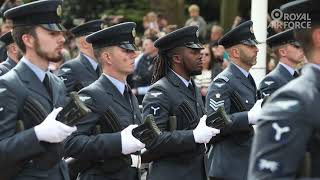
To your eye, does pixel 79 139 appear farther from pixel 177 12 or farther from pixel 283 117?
pixel 177 12

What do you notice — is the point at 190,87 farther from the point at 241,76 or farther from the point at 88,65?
the point at 88,65

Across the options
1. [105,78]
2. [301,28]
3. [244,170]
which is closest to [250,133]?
[244,170]

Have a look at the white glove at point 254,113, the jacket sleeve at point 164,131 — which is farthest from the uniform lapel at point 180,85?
the white glove at point 254,113

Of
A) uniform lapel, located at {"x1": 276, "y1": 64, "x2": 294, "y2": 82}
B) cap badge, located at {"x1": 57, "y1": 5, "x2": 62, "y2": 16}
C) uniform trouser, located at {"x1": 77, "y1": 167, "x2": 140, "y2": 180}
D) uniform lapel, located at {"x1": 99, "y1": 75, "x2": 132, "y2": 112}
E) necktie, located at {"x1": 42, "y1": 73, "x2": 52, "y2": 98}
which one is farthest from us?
uniform lapel, located at {"x1": 276, "y1": 64, "x2": 294, "y2": 82}

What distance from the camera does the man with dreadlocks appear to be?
6.75 meters

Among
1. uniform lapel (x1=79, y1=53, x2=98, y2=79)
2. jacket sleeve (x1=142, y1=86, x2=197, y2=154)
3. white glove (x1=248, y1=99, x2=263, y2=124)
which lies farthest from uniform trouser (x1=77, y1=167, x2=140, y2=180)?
uniform lapel (x1=79, y1=53, x2=98, y2=79)

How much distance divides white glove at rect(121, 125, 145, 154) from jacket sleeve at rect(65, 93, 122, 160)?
0.03 m

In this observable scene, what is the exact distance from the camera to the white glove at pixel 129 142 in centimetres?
608

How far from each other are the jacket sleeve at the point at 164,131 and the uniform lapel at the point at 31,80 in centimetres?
125

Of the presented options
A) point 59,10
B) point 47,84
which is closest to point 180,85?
point 59,10

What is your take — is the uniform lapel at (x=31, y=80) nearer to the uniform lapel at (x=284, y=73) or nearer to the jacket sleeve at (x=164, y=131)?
the jacket sleeve at (x=164, y=131)

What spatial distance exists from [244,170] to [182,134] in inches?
56.0

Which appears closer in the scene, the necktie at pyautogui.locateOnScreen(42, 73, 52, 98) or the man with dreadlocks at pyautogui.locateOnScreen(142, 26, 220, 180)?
the necktie at pyautogui.locateOnScreen(42, 73, 52, 98)

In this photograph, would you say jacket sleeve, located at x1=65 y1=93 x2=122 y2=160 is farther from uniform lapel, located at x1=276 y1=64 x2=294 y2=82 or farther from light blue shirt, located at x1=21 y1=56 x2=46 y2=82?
uniform lapel, located at x1=276 y1=64 x2=294 y2=82
